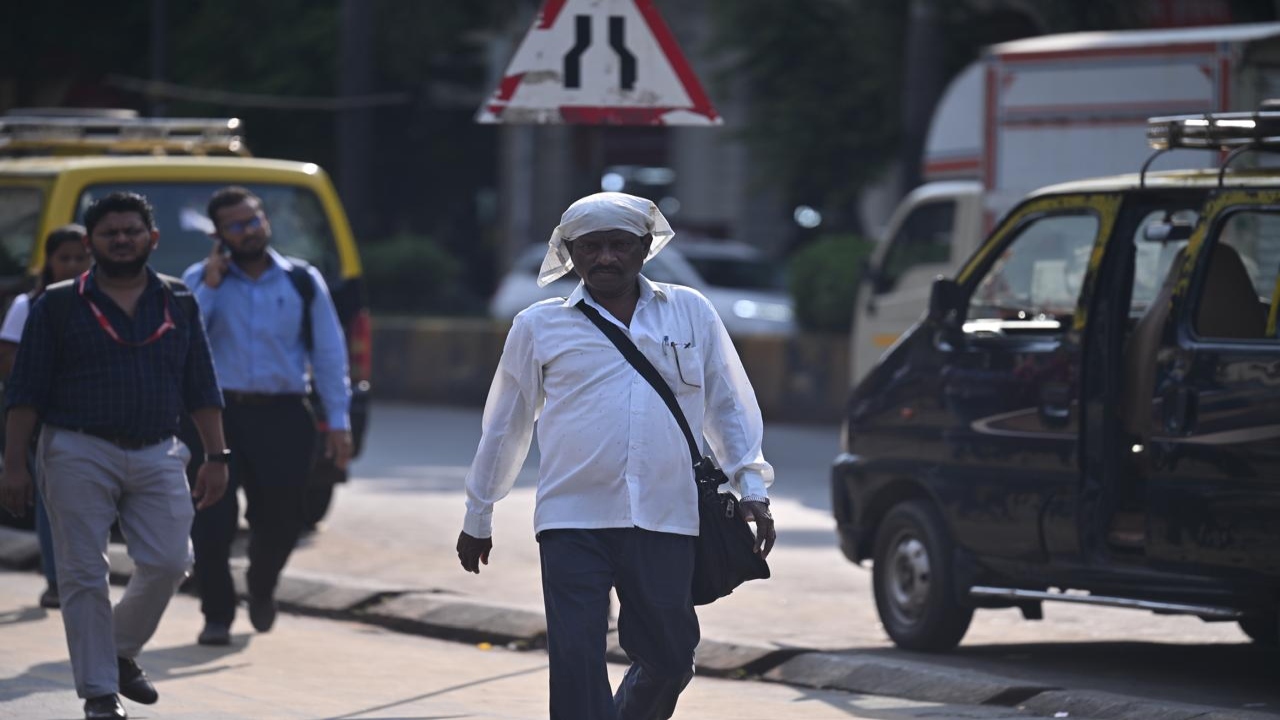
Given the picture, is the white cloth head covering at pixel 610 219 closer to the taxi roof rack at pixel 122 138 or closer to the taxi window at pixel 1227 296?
the taxi window at pixel 1227 296

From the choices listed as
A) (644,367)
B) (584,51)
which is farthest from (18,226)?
(644,367)

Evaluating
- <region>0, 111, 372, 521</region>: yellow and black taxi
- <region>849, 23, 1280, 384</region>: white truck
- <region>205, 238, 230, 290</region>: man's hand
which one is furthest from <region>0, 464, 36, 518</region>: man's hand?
<region>849, 23, 1280, 384</region>: white truck

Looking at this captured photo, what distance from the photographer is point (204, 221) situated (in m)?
11.9

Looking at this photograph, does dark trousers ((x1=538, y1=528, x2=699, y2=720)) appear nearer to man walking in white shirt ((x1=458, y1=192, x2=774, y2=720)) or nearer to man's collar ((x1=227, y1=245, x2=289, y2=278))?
man walking in white shirt ((x1=458, y1=192, x2=774, y2=720))

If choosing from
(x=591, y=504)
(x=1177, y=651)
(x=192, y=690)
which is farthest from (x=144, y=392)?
(x=1177, y=651)

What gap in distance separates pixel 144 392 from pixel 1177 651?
4.18 meters

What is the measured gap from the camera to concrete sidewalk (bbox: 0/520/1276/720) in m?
7.57

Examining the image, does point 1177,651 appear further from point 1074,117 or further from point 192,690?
point 1074,117

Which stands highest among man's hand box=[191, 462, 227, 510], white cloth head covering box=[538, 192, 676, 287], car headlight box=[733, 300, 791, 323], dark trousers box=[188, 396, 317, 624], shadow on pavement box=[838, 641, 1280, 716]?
white cloth head covering box=[538, 192, 676, 287]

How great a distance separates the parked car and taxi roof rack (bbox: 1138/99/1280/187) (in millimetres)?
14256

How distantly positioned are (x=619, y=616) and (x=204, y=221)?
659 centimetres

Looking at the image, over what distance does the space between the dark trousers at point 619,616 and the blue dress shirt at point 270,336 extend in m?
3.39

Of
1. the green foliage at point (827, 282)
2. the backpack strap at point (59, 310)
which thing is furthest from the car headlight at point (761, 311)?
the backpack strap at point (59, 310)

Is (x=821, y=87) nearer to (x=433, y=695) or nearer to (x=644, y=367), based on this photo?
(x=433, y=695)
